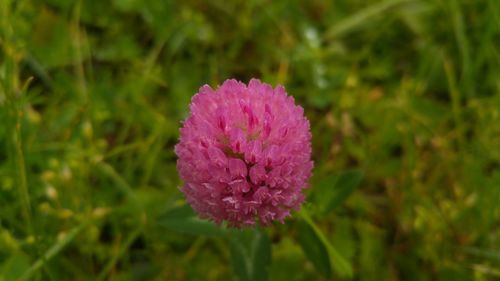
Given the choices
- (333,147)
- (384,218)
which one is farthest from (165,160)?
(384,218)

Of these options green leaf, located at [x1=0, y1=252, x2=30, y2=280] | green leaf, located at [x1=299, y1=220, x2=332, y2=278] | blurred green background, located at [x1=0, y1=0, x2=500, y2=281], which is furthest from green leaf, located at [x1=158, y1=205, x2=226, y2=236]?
green leaf, located at [x1=0, y1=252, x2=30, y2=280]

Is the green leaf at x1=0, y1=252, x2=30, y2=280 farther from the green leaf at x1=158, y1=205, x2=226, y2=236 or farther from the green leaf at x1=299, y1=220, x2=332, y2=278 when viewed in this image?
the green leaf at x1=299, y1=220, x2=332, y2=278

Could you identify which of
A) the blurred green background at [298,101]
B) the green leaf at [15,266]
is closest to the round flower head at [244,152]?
the blurred green background at [298,101]

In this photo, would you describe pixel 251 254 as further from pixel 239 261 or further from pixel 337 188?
pixel 337 188

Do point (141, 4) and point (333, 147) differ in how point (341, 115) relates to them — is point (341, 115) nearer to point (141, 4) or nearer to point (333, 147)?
point (333, 147)

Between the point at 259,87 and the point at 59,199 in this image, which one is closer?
the point at 259,87

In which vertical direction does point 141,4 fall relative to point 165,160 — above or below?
above
